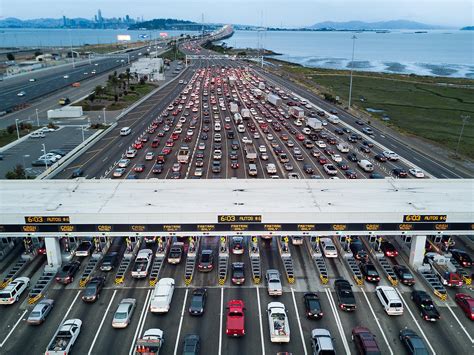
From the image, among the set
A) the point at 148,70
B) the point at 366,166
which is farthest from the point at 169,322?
the point at 148,70

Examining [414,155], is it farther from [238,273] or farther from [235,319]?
[235,319]

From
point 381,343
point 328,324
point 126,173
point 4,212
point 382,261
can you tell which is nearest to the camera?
point 381,343

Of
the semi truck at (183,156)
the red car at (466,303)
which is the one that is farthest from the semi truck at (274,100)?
the red car at (466,303)

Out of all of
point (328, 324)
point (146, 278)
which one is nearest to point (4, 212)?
point (146, 278)

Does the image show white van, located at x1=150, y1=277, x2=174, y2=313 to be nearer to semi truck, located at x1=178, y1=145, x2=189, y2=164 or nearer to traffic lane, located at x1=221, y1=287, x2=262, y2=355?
traffic lane, located at x1=221, y1=287, x2=262, y2=355

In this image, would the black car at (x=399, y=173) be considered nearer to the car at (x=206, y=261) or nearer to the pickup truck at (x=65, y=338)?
the car at (x=206, y=261)

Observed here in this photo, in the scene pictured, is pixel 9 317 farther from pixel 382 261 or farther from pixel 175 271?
pixel 382 261
